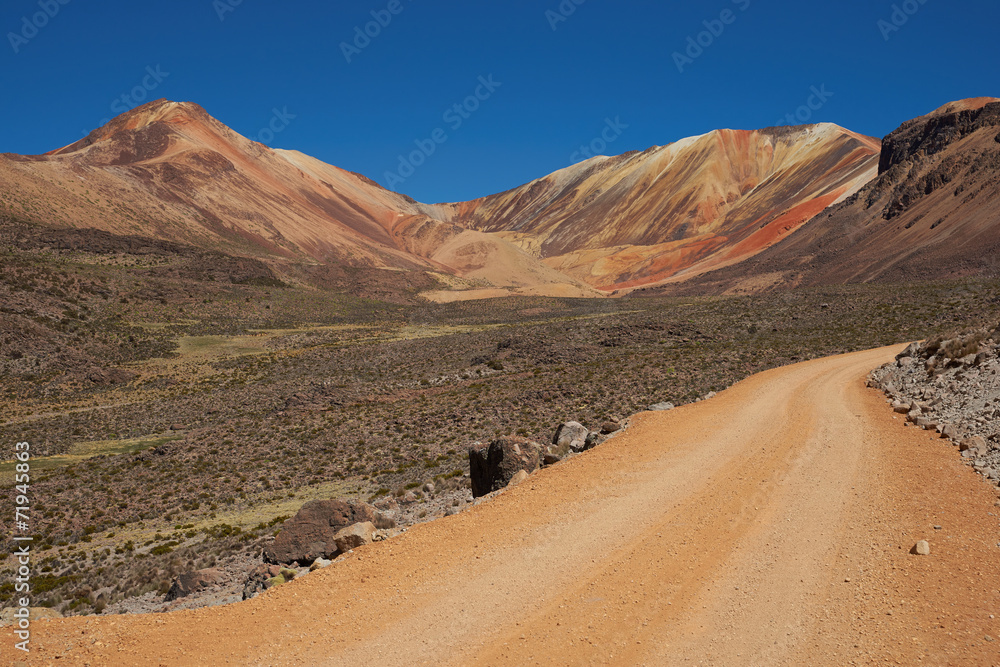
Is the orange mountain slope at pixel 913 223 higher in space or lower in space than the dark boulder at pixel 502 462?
higher

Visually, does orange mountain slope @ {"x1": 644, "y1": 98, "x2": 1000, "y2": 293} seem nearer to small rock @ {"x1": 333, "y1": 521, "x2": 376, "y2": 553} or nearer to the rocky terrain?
the rocky terrain

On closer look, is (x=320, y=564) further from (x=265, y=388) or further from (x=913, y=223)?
(x=913, y=223)

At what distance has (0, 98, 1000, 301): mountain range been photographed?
91.2m

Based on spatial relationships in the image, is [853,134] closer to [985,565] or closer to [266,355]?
[266,355]

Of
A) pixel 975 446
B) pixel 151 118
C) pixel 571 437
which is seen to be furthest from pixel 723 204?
pixel 975 446

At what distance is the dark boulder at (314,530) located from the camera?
37.7 ft

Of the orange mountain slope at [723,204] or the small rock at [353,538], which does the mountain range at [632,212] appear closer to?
the orange mountain slope at [723,204]

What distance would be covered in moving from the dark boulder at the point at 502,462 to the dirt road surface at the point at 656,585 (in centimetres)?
138

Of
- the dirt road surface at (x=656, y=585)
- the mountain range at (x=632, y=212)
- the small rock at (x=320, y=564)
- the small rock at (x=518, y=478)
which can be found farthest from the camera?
the mountain range at (x=632, y=212)

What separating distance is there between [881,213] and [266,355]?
94902 mm

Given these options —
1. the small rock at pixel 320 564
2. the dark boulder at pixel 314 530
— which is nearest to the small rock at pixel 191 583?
the dark boulder at pixel 314 530

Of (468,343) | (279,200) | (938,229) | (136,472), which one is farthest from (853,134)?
(136,472)

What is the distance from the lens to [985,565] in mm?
8141

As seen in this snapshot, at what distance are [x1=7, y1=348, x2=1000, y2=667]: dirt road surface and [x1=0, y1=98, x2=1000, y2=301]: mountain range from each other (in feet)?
243
